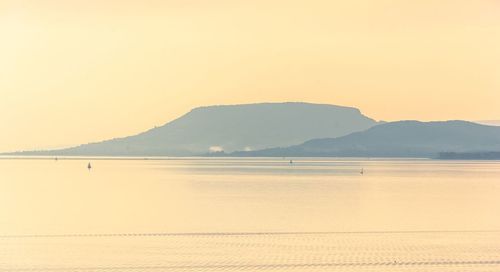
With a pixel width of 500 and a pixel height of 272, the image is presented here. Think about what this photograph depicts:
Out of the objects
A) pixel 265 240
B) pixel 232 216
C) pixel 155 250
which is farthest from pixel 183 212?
pixel 155 250

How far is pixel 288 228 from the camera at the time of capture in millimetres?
43344

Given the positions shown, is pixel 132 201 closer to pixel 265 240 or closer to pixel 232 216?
pixel 232 216

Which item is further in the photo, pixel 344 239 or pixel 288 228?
pixel 288 228

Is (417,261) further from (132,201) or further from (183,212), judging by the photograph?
(132,201)

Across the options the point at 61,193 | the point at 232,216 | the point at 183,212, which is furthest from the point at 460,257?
the point at 61,193

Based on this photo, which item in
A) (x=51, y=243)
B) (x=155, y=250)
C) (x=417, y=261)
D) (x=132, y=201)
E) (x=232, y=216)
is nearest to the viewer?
(x=417, y=261)

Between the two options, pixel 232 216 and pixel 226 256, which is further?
pixel 232 216

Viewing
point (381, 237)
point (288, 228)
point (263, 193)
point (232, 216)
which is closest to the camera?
point (381, 237)

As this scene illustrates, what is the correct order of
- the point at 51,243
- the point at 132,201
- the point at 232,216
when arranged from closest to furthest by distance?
the point at 51,243 < the point at 232,216 < the point at 132,201

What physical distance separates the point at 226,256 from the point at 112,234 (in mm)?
9297

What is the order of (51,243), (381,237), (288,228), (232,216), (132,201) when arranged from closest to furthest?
(51,243), (381,237), (288,228), (232,216), (132,201)

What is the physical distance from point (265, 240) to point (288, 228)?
561 cm

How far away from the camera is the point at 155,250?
34062 mm

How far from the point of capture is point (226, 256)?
32.4 meters
